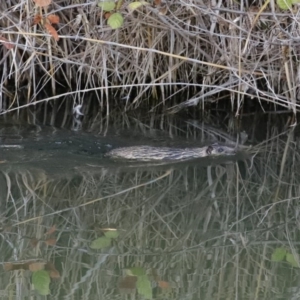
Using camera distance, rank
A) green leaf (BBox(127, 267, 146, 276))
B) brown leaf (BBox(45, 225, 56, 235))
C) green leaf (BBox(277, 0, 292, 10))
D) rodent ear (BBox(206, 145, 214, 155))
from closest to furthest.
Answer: green leaf (BBox(127, 267, 146, 276)), brown leaf (BBox(45, 225, 56, 235)), green leaf (BBox(277, 0, 292, 10)), rodent ear (BBox(206, 145, 214, 155))

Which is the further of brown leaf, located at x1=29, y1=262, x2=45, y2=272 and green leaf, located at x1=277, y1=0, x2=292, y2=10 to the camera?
green leaf, located at x1=277, y1=0, x2=292, y2=10

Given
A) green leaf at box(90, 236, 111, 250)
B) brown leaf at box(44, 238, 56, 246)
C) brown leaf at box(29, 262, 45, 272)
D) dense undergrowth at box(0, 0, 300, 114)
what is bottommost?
brown leaf at box(29, 262, 45, 272)

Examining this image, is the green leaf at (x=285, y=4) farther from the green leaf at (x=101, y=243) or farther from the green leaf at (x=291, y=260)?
the green leaf at (x=101, y=243)

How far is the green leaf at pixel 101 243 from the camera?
11.3 feet

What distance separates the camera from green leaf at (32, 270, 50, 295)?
2986mm

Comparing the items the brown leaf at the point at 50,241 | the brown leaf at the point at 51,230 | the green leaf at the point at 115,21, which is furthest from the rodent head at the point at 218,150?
the brown leaf at the point at 50,241


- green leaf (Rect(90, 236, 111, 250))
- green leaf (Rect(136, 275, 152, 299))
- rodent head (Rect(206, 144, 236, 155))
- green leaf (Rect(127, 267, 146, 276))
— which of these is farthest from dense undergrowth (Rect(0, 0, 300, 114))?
green leaf (Rect(136, 275, 152, 299))

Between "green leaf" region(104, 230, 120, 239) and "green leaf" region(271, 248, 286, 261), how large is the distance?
73cm

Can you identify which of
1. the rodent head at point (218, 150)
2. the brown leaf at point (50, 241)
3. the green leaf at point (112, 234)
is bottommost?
the brown leaf at point (50, 241)

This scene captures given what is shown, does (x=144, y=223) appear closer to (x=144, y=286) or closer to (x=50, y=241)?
(x=50, y=241)

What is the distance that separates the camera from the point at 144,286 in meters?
3.04

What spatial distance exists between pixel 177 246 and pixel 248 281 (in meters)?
0.46

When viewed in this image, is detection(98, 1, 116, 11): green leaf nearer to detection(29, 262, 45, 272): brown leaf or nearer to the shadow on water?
the shadow on water

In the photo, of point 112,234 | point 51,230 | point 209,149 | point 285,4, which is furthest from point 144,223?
point 285,4
